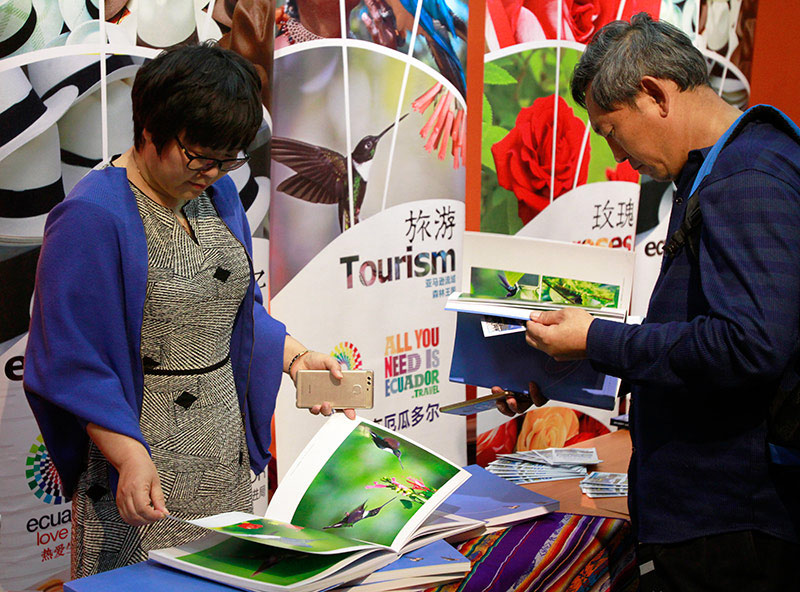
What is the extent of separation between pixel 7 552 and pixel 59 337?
93 centimetres

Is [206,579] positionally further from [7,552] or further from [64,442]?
[7,552]

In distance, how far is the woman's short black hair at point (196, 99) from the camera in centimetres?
122

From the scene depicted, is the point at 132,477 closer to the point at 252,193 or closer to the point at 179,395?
the point at 179,395

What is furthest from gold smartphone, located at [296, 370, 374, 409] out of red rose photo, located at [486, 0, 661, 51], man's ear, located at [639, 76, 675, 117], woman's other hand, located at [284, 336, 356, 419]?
red rose photo, located at [486, 0, 661, 51]

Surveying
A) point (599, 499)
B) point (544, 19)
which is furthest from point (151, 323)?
point (544, 19)

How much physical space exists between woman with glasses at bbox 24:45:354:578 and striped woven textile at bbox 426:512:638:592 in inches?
14.9

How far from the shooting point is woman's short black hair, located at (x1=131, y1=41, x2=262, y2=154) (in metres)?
1.22

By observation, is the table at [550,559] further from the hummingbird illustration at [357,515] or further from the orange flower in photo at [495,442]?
the orange flower in photo at [495,442]

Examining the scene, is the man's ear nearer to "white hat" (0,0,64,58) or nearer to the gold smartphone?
the gold smartphone

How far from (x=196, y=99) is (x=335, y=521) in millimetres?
702

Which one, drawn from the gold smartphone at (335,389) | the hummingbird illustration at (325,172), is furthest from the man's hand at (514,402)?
the hummingbird illustration at (325,172)

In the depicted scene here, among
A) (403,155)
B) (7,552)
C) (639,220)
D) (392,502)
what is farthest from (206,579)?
(639,220)

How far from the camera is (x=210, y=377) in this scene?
4.45 ft

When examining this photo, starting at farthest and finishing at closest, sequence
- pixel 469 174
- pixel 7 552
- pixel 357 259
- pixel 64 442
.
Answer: pixel 469 174
pixel 357 259
pixel 7 552
pixel 64 442
